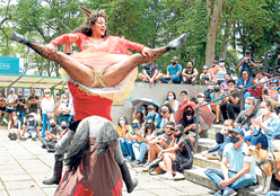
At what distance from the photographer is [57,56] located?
9.06ft

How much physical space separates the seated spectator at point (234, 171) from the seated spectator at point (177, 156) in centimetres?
150

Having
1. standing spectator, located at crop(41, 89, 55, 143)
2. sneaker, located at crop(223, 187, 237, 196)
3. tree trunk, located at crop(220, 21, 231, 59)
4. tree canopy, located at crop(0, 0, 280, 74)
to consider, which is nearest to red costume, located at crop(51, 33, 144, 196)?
sneaker, located at crop(223, 187, 237, 196)

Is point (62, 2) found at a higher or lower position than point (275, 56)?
higher

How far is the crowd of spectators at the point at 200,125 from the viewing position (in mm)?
7249

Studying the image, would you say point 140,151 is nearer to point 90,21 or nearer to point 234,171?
point 234,171

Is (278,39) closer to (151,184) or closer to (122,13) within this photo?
(122,13)

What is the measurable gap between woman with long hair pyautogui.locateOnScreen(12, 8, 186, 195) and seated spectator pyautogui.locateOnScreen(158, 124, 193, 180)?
5933 millimetres

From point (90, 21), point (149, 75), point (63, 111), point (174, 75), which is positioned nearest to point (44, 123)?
point (63, 111)

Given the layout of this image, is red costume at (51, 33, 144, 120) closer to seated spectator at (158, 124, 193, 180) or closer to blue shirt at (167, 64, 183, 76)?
seated spectator at (158, 124, 193, 180)

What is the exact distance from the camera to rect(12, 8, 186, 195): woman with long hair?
2820 millimetres

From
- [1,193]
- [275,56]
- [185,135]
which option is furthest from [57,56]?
[275,56]

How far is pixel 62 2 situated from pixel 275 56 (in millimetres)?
17953

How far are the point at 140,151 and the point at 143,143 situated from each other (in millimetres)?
232

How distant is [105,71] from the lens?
2.88m
